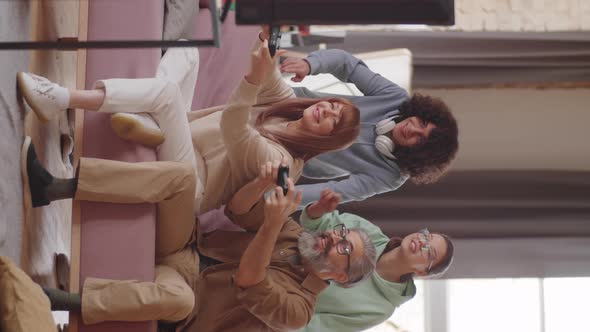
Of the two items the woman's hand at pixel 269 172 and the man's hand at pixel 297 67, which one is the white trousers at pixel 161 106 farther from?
the man's hand at pixel 297 67

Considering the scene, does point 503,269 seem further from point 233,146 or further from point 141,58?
point 141,58

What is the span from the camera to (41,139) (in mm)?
2455

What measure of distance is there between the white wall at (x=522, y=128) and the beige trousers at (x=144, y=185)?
1.91m

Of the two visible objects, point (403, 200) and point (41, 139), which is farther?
point (403, 200)

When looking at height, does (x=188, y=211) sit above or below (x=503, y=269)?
above

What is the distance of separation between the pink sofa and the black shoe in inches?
5.8

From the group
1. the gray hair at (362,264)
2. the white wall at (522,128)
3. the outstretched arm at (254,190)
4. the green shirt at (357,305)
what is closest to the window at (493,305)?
the white wall at (522,128)

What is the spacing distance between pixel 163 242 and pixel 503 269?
1.95 metres

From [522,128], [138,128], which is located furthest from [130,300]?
[522,128]

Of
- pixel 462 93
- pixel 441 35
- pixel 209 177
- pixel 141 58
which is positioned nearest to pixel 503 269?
pixel 462 93

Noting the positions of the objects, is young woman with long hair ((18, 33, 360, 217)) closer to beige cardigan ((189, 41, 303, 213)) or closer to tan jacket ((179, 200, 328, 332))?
beige cardigan ((189, 41, 303, 213))

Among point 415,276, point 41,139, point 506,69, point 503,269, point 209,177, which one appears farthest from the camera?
point 506,69

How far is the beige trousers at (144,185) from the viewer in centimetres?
231

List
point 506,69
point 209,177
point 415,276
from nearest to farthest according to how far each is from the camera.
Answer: point 209,177 < point 415,276 < point 506,69
